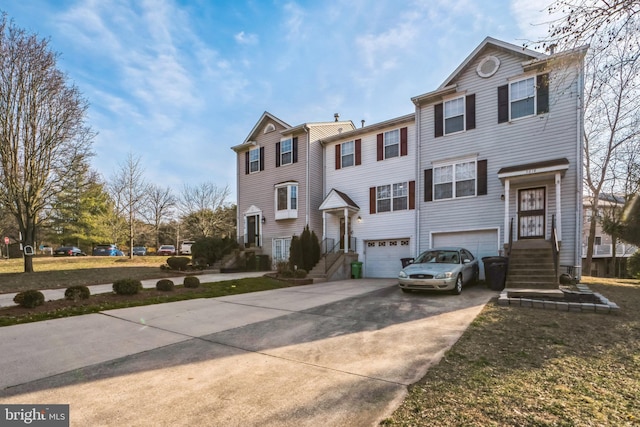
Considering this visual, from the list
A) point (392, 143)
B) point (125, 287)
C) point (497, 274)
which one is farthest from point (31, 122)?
point (497, 274)

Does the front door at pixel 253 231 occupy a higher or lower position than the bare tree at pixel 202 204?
lower

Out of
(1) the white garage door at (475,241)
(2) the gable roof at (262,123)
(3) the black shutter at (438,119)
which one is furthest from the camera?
(2) the gable roof at (262,123)

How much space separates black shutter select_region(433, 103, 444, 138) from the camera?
48.6 feet

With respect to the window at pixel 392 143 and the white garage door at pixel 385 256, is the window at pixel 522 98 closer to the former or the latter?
the window at pixel 392 143

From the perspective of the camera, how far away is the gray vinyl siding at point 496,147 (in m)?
11.9

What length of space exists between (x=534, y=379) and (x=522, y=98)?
12676 millimetres

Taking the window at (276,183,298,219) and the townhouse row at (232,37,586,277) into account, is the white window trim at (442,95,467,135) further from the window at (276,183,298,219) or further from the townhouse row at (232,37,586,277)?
the window at (276,183,298,219)

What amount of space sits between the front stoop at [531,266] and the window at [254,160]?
15.4m

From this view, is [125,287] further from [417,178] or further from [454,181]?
[454,181]

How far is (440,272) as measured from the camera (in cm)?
948

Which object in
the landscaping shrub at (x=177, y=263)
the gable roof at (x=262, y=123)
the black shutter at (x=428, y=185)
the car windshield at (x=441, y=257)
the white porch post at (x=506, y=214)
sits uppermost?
the gable roof at (x=262, y=123)

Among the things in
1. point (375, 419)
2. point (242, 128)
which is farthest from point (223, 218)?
point (375, 419)

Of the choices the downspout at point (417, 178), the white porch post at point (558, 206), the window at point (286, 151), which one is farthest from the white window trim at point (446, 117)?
the window at point (286, 151)

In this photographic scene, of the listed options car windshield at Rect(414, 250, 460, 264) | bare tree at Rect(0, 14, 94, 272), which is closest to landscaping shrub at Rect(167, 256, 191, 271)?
bare tree at Rect(0, 14, 94, 272)
